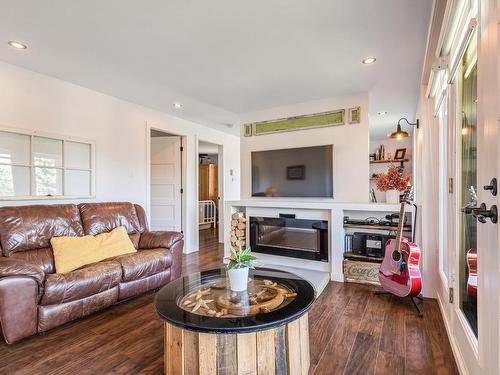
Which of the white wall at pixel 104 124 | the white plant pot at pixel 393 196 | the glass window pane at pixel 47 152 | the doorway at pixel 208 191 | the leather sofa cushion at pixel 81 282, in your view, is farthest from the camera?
the doorway at pixel 208 191

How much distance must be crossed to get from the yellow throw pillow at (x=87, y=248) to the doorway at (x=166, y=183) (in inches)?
71.1

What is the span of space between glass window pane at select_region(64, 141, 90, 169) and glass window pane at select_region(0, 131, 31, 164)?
382 mm

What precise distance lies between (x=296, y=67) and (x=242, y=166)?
1.96 m

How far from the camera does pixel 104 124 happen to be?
142 inches

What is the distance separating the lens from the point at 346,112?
3.67m

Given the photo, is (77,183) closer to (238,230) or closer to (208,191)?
(238,230)

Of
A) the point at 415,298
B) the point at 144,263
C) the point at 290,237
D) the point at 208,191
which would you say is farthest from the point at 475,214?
the point at 208,191

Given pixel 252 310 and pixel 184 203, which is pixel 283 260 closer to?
pixel 184 203

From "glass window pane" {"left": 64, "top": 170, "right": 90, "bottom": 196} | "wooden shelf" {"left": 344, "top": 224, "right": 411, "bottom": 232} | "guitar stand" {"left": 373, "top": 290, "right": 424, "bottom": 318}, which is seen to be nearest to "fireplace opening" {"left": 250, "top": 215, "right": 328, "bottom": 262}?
"wooden shelf" {"left": 344, "top": 224, "right": 411, "bottom": 232}

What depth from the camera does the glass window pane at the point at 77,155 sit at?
3223 millimetres

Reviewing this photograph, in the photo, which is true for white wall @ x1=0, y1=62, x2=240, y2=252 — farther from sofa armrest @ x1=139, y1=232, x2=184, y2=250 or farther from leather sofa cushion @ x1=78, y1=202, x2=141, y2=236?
sofa armrest @ x1=139, y1=232, x2=184, y2=250

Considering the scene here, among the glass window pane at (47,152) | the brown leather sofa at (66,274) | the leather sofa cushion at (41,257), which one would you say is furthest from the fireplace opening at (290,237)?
the glass window pane at (47,152)

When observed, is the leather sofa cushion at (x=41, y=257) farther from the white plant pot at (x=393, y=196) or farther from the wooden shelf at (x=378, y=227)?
the white plant pot at (x=393, y=196)

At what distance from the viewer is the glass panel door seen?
57.3 inches
